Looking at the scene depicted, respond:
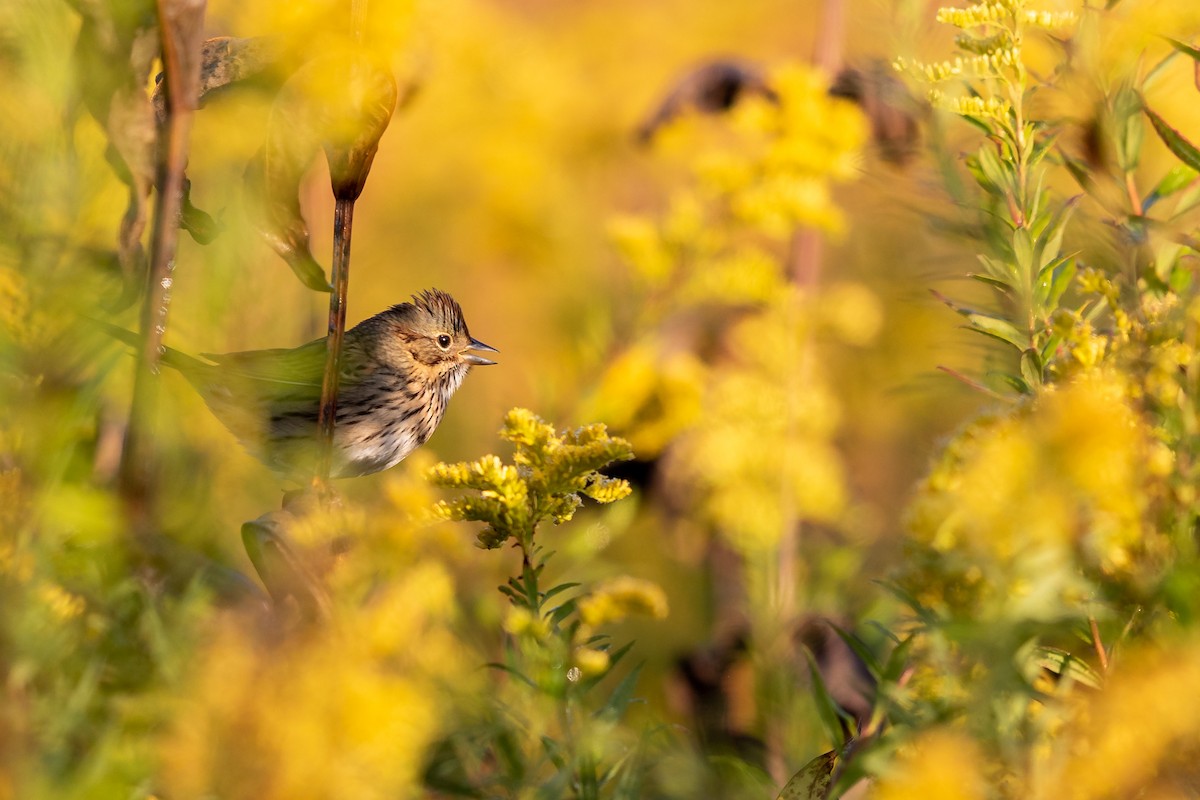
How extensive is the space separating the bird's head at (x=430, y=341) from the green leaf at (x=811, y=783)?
1.70 metres

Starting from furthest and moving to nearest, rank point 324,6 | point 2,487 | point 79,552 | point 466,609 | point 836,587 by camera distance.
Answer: point 836,587, point 466,609, point 324,6, point 79,552, point 2,487

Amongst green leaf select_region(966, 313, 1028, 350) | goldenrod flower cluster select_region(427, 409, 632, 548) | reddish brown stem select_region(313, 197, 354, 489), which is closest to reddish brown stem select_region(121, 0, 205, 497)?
reddish brown stem select_region(313, 197, 354, 489)

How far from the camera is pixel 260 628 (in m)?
0.82

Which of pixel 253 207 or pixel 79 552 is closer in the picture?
pixel 253 207

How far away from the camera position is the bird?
1.16 meters

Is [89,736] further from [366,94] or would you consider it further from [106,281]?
[366,94]

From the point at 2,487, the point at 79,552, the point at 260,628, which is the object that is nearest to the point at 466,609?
the point at 79,552

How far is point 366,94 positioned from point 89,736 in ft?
1.73

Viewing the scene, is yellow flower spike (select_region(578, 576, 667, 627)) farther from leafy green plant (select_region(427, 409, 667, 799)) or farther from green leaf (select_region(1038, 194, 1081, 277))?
green leaf (select_region(1038, 194, 1081, 277))

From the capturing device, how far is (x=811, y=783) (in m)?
0.85

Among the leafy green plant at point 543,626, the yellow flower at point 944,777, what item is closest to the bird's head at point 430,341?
the leafy green plant at point 543,626

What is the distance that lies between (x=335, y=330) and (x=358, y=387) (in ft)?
5.32

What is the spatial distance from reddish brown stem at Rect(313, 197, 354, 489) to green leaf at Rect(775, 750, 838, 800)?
0.40 meters

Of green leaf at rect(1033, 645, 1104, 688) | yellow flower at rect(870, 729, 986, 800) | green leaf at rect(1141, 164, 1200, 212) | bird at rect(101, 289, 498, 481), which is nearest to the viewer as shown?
yellow flower at rect(870, 729, 986, 800)
